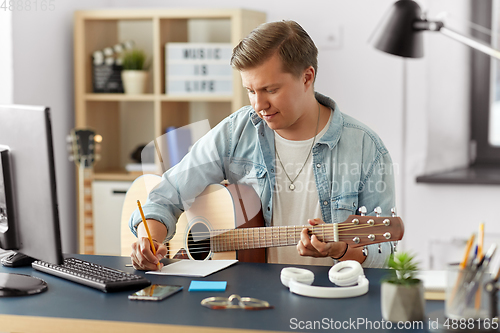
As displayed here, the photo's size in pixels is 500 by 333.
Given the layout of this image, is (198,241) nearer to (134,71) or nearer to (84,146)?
(84,146)

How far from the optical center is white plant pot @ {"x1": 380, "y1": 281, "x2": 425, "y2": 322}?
91cm

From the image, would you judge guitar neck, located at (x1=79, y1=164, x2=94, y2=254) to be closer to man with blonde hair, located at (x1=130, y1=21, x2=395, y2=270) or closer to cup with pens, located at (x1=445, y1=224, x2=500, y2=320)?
man with blonde hair, located at (x1=130, y1=21, x2=395, y2=270)

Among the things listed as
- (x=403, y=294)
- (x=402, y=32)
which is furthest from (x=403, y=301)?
(x=402, y=32)

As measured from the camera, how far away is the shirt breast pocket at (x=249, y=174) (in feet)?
5.39

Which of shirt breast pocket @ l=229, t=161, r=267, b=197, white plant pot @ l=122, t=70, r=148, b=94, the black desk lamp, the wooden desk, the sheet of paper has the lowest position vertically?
the sheet of paper

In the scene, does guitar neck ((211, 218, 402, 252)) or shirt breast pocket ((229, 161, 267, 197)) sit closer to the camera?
→ guitar neck ((211, 218, 402, 252))

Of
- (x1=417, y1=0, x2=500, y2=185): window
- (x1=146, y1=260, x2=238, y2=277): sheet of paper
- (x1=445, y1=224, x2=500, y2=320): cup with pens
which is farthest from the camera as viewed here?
(x1=417, y1=0, x2=500, y2=185): window

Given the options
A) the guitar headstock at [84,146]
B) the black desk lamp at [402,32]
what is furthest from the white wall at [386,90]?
the black desk lamp at [402,32]

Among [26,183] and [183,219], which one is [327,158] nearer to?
[183,219]

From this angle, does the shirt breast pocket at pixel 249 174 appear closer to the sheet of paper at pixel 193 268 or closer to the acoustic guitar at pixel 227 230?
the acoustic guitar at pixel 227 230

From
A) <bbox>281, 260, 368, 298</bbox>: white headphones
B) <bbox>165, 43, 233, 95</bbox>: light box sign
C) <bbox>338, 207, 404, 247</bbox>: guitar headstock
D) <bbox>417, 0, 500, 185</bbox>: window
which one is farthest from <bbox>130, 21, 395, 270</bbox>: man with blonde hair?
<bbox>417, 0, 500, 185</bbox>: window

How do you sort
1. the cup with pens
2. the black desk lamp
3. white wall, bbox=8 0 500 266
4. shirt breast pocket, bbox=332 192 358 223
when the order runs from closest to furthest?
the cup with pens
shirt breast pocket, bbox=332 192 358 223
the black desk lamp
white wall, bbox=8 0 500 266

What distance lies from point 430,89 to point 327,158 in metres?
1.46

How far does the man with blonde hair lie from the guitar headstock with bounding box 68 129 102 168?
4.17 feet
